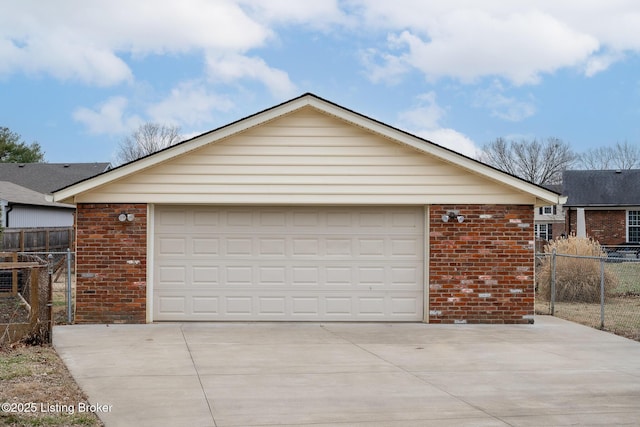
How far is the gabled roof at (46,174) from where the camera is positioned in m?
40.4

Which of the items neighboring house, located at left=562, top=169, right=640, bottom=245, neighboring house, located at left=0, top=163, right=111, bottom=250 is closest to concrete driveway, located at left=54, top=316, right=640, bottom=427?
neighboring house, located at left=0, top=163, right=111, bottom=250

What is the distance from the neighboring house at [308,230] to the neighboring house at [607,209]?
28.9 m

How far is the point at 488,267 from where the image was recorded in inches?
552

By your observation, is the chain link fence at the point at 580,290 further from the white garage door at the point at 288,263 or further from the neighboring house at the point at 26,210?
the neighboring house at the point at 26,210

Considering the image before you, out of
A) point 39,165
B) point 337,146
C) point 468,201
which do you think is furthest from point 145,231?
point 39,165

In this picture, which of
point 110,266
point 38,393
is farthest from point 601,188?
point 38,393

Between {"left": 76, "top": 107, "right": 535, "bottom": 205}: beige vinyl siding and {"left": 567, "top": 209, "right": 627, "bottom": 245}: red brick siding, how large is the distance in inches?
1204

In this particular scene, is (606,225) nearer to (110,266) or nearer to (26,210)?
(26,210)

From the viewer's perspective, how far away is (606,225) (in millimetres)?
41750

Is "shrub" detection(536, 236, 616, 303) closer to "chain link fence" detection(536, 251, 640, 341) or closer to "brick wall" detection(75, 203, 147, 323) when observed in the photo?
"chain link fence" detection(536, 251, 640, 341)

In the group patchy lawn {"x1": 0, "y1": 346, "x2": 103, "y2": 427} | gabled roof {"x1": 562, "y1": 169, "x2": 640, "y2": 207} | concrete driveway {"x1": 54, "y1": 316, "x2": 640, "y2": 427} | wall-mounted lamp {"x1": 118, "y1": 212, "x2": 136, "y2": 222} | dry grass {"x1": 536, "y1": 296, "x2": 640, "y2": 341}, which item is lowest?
dry grass {"x1": 536, "y1": 296, "x2": 640, "y2": 341}

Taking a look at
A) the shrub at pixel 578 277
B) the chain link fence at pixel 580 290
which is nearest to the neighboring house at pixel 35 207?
the chain link fence at pixel 580 290

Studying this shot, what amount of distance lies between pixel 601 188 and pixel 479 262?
31.6 metres

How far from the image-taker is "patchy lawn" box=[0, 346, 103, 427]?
21.8ft
